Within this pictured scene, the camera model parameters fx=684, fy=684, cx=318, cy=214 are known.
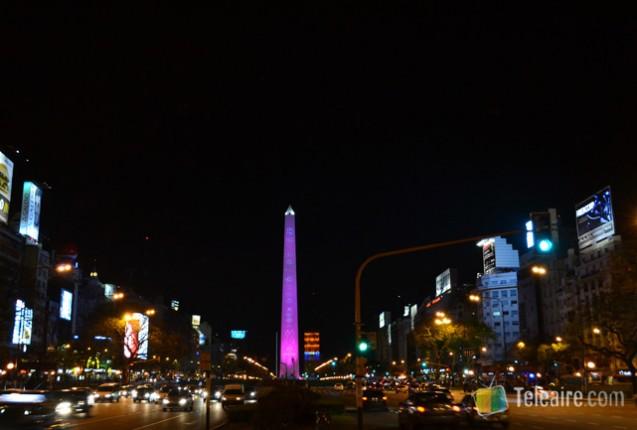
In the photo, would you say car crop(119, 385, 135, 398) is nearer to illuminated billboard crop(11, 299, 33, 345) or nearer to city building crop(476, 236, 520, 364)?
illuminated billboard crop(11, 299, 33, 345)

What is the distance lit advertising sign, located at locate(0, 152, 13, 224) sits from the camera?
8962 centimetres

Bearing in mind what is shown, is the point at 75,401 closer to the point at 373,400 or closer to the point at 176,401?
the point at 176,401

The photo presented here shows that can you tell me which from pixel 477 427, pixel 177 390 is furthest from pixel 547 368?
pixel 477 427

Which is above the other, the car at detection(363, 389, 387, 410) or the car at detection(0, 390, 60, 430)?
the car at detection(0, 390, 60, 430)

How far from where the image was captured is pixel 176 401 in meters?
45.7

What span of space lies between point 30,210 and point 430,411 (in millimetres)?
94968

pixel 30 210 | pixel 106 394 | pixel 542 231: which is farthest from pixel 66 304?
pixel 542 231

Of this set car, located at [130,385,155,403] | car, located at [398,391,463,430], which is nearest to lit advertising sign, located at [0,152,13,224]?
car, located at [130,385,155,403]

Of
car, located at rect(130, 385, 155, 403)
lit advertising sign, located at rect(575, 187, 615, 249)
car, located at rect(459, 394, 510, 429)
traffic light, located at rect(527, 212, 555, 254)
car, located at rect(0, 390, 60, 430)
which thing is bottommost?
car, located at rect(130, 385, 155, 403)

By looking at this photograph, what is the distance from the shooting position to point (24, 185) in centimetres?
10356

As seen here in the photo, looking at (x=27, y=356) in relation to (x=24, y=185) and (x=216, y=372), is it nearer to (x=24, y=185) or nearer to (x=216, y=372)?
(x=24, y=185)

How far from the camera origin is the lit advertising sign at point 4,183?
89625 mm

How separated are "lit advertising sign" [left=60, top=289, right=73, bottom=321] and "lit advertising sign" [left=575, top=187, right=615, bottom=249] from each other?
85628mm

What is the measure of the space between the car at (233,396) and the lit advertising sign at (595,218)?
6568 cm
